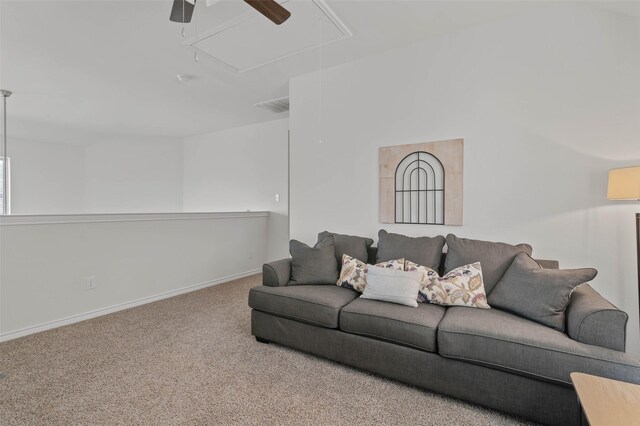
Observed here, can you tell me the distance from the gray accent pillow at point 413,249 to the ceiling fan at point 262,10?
1913mm

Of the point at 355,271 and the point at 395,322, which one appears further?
the point at 355,271

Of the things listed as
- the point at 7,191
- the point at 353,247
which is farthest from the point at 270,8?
the point at 7,191

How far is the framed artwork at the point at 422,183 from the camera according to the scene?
276cm

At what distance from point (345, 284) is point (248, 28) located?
92.3 inches

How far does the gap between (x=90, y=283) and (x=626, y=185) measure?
15.0 feet

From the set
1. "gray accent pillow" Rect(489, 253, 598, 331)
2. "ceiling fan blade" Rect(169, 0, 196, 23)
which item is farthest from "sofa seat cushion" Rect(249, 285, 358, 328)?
"ceiling fan blade" Rect(169, 0, 196, 23)

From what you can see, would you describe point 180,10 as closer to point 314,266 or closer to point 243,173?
point 314,266

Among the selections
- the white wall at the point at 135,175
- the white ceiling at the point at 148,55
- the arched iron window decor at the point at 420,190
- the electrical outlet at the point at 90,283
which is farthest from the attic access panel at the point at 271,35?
the white wall at the point at 135,175

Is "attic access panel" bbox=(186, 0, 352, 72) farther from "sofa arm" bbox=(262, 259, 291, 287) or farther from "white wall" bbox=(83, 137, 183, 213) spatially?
"white wall" bbox=(83, 137, 183, 213)

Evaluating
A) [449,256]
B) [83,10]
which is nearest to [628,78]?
[449,256]

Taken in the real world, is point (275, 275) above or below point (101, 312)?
above

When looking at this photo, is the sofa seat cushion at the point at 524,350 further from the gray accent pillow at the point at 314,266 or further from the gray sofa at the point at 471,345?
the gray accent pillow at the point at 314,266

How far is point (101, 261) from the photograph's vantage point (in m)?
3.26

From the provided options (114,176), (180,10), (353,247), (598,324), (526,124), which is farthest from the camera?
(114,176)
